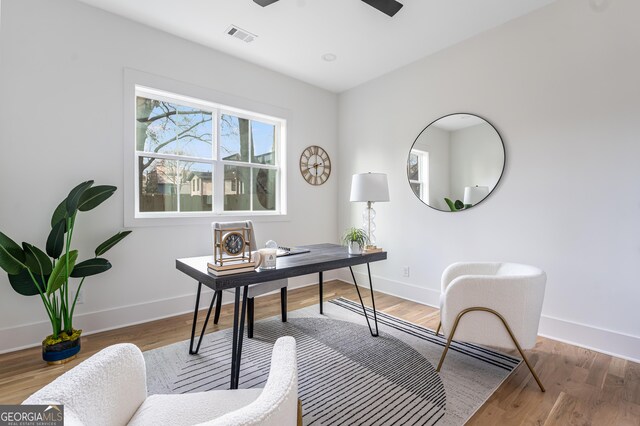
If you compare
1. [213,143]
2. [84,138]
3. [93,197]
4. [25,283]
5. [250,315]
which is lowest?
[250,315]

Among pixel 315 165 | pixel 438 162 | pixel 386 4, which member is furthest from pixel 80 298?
pixel 438 162

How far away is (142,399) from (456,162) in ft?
10.4

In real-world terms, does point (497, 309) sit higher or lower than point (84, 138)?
lower

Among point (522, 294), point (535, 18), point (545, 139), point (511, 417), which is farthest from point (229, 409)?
point (535, 18)

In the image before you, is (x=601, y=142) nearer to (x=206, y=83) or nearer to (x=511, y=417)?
(x=511, y=417)

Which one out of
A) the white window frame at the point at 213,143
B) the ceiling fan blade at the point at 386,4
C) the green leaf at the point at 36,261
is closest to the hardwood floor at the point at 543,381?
the green leaf at the point at 36,261

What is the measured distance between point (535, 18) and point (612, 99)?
37.7 inches

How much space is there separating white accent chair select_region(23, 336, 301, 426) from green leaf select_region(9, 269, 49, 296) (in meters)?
1.75

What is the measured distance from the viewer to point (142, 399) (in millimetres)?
1019

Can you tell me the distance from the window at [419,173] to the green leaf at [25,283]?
3.43 meters

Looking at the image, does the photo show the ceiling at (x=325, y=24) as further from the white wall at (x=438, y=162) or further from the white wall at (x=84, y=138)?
the white wall at (x=438, y=162)

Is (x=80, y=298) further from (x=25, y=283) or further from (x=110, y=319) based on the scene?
(x=25, y=283)

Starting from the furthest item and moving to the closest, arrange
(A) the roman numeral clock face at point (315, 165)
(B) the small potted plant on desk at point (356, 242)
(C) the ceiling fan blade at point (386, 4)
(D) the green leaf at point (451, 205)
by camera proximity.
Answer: (A) the roman numeral clock face at point (315, 165) → (D) the green leaf at point (451, 205) → (B) the small potted plant on desk at point (356, 242) → (C) the ceiling fan blade at point (386, 4)

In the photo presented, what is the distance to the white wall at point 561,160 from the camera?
2.23 meters
